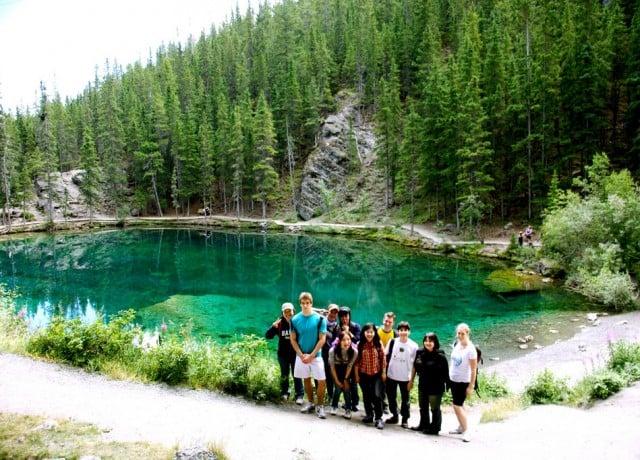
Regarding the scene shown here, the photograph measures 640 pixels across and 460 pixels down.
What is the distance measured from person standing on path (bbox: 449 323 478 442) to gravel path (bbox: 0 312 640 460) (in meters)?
0.53

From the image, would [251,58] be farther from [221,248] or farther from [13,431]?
[13,431]

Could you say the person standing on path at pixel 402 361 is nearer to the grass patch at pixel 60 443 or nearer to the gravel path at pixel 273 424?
the gravel path at pixel 273 424

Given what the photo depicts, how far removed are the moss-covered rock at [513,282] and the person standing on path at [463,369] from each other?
1824 centimetres

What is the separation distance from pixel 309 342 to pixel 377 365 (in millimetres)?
1222

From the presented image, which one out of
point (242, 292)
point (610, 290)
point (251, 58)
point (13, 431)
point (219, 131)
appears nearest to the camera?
point (13, 431)

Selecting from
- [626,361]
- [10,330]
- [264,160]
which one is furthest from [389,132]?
[10,330]

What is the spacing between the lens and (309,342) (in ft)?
24.2

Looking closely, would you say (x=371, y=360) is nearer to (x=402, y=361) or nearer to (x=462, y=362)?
(x=402, y=361)

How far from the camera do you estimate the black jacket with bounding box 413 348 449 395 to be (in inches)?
274

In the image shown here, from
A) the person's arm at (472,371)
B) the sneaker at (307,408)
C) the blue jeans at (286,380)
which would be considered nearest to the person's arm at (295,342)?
the blue jeans at (286,380)

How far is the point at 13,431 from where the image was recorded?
5.59 metres

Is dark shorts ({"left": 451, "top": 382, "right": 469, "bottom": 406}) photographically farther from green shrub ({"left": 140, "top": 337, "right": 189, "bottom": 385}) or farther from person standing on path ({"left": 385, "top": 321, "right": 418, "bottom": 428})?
green shrub ({"left": 140, "top": 337, "right": 189, "bottom": 385})

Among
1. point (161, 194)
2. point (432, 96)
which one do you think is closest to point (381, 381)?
point (432, 96)

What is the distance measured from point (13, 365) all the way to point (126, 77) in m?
114
